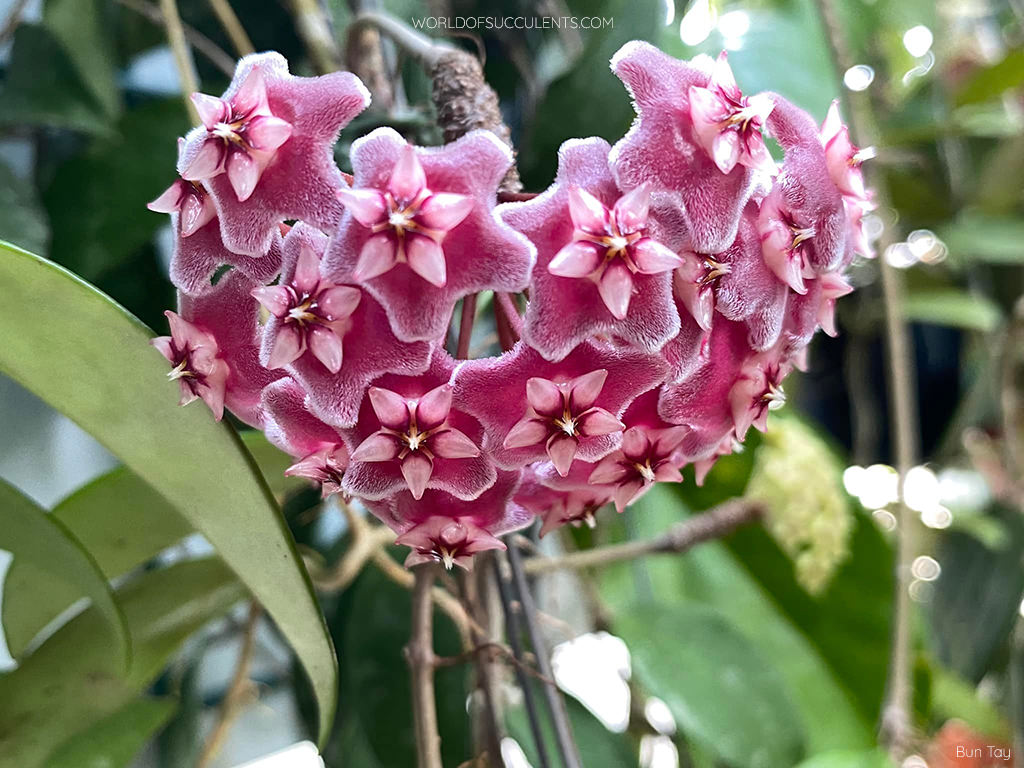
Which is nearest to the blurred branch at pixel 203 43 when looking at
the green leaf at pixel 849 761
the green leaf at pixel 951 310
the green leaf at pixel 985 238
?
the green leaf at pixel 849 761

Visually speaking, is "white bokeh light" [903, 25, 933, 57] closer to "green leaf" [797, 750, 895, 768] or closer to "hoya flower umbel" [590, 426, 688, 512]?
"green leaf" [797, 750, 895, 768]

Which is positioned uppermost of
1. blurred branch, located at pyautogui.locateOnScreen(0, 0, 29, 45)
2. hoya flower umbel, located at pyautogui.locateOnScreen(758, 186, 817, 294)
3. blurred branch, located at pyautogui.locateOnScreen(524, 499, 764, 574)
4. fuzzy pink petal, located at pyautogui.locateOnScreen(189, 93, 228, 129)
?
blurred branch, located at pyautogui.locateOnScreen(0, 0, 29, 45)

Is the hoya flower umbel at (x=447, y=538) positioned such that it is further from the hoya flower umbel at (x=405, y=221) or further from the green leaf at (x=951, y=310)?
the green leaf at (x=951, y=310)

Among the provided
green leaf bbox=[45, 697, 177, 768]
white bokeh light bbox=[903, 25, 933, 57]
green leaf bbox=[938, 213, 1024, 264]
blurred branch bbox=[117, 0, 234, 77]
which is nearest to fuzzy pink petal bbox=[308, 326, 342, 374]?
green leaf bbox=[45, 697, 177, 768]

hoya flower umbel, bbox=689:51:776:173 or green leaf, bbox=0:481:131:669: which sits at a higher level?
hoya flower umbel, bbox=689:51:776:173

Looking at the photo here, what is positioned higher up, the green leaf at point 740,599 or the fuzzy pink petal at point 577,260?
the fuzzy pink petal at point 577,260

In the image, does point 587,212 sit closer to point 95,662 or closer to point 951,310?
point 95,662

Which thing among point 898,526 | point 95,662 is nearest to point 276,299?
point 95,662
